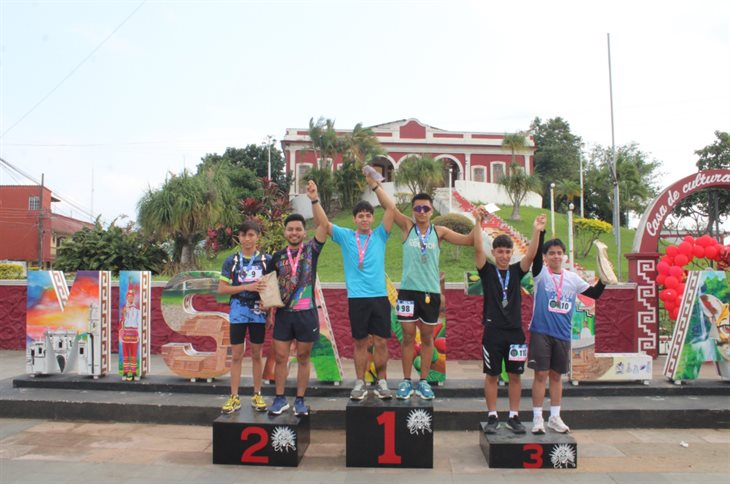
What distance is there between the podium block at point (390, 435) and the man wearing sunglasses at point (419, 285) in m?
0.38

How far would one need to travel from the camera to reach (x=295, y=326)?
4.62m

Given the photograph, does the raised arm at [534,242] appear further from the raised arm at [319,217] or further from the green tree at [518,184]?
the green tree at [518,184]

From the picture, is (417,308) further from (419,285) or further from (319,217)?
(319,217)

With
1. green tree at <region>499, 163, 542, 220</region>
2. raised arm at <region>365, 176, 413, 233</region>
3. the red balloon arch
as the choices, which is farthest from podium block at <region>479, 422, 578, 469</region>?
green tree at <region>499, 163, 542, 220</region>

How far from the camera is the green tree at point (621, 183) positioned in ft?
111

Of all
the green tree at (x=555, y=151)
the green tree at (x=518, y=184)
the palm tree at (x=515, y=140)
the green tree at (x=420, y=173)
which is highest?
the green tree at (x=555, y=151)

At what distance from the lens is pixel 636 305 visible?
28.8 ft

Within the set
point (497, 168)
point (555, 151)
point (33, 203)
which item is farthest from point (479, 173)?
point (33, 203)

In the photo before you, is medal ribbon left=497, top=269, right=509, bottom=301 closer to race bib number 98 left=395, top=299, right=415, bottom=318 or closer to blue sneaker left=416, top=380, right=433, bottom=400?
race bib number 98 left=395, top=299, right=415, bottom=318

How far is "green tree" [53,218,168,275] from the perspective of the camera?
11883 millimetres

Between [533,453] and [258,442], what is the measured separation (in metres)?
2.15

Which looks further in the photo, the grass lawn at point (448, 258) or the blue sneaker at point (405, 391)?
the grass lawn at point (448, 258)

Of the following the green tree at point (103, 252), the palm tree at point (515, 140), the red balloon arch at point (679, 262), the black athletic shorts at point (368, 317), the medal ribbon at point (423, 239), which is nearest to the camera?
the black athletic shorts at point (368, 317)

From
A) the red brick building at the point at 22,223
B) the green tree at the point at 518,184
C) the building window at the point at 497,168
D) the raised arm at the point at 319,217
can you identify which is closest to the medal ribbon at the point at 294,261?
the raised arm at the point at 319,217
